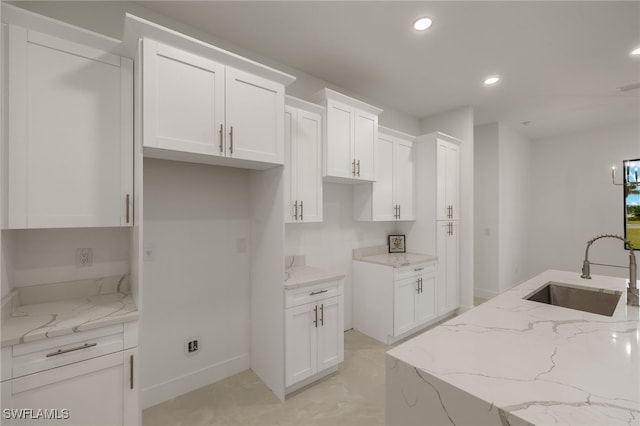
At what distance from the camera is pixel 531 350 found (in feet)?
3.36

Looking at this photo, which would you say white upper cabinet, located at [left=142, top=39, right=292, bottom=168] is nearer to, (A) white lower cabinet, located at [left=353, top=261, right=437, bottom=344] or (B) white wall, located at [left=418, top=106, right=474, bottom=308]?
(A) white lower cabinet, located at [left=353, top=261, right=437, bottom=344]

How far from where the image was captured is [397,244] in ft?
12.6

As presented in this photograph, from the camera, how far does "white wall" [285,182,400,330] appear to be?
2943 mm

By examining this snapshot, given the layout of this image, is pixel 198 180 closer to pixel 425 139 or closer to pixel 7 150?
pixel 7 150

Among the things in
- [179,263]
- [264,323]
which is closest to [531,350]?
[264,323]

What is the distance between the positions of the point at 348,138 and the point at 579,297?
7.19ft

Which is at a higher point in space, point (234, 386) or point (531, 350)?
point (531, 350)

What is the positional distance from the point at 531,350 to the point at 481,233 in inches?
169

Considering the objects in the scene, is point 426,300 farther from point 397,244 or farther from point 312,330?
point 312,330

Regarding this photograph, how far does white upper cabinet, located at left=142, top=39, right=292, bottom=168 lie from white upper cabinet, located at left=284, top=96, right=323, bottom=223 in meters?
0.30

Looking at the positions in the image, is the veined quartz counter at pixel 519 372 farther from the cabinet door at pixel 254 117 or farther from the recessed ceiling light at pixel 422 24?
the recessed ceiling light at pixel 422 24

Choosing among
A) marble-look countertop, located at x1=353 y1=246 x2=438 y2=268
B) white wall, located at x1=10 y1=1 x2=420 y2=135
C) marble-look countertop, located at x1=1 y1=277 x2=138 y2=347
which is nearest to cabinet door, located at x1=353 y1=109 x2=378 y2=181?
white wall, located at x1=10 y1=1 x2=420 y2=135

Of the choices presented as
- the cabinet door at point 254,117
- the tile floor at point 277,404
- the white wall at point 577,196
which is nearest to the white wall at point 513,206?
the white wall at point 577,196

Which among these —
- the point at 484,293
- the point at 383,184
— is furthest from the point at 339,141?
the point at 484,293
